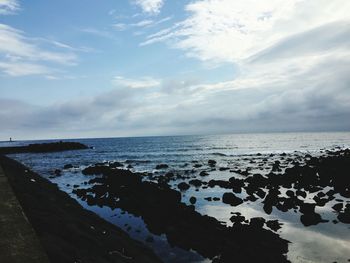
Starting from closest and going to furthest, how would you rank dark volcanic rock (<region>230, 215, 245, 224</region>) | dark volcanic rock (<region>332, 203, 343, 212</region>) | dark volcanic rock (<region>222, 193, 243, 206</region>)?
dark volcanic rock (<region>230, 215, 245, 224</region>), dark volcanic rock (<region>332, 203, 343, 212</region>), dark volcanic rock (<region>222, 193, 243, 206</region>)

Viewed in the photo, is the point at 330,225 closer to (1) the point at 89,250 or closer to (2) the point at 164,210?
(2) the point at 164,210

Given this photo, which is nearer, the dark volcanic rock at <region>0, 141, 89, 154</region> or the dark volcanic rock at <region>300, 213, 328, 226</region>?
the dark volcanic rock at <region>300, 213, 328, 226</region>

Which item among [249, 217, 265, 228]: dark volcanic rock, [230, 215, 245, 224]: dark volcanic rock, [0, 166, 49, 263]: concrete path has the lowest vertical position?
[230, 215, 245, 224]: dark volcanic rock

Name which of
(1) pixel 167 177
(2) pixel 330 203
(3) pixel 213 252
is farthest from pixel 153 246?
(1) pixel 167 177

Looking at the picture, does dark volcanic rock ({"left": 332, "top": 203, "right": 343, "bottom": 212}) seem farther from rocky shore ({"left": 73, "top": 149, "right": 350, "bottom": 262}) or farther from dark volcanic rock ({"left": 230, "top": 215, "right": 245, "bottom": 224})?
dark volcanic rock ({"left": 230, "top": 215, "right": 245, "bottom": 224})

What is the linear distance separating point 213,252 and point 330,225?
764 cm

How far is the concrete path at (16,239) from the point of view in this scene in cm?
323

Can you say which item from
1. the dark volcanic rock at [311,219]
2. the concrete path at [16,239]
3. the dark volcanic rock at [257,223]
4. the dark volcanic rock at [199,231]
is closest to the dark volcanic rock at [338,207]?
the dark volcanic rock at [311,219]

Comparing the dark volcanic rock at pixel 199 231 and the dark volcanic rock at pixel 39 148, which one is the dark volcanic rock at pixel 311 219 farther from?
the dark volcanic rock at pixel 39 148

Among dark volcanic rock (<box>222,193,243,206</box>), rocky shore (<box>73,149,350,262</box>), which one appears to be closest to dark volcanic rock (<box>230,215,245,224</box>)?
rocky shore (<box>73,149,350,262</box>)

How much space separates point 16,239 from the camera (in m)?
3.56

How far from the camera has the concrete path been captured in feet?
10.6

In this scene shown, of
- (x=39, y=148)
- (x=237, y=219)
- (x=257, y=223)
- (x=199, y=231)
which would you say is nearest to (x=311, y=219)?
(x=257, y=223)

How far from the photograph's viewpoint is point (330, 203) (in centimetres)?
2156
